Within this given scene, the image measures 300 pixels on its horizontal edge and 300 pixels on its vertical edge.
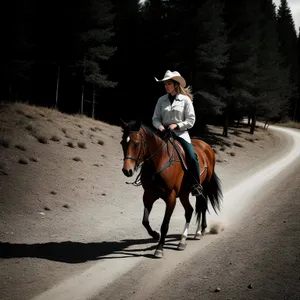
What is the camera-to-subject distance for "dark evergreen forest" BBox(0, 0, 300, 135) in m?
21.0

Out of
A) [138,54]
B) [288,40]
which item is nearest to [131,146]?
[138,54]

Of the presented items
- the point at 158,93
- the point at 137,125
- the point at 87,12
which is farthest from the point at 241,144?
the point at 137,125

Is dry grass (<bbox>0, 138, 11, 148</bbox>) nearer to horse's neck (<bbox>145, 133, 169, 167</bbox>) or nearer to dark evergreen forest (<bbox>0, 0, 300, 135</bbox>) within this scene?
horse's neck (<bbox>145, 133, 169, 167</bbox>)

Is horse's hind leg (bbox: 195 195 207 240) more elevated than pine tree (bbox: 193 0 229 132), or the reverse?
pine tree (bbox: 193 0 229 132)

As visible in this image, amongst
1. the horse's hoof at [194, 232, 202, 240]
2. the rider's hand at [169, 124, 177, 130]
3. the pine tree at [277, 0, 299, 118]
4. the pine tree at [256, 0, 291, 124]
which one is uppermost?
the pine tree at [277, 0, 299, 118]

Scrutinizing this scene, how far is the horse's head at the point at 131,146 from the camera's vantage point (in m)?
5.10

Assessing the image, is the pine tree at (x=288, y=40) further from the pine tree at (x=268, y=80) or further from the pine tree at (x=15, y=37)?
the pine tree at (x=15, y=37)

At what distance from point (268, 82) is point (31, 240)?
2896 centimetres

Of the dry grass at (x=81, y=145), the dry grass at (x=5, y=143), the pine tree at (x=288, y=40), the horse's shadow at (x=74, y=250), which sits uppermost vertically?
the pine tree at (x=288, y=40)

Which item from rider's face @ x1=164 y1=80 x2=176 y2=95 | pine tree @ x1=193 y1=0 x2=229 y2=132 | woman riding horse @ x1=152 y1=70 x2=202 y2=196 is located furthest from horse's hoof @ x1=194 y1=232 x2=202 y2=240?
pine tree @ x1=193 y1=0 x2=229 y2=132

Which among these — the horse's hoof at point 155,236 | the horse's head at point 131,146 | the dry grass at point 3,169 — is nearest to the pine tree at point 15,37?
the dry grass at point 3,169

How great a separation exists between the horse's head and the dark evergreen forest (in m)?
15.8

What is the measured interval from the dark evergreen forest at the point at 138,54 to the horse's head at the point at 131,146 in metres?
15.8

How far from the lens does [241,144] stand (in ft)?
82.6
